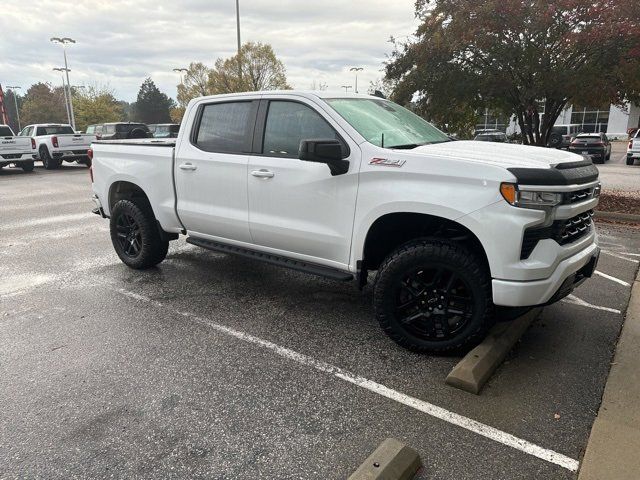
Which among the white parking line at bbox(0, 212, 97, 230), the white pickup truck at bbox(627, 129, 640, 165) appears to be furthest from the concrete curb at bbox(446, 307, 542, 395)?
the white pickup truck at bbox(627, 129, 640, 165)

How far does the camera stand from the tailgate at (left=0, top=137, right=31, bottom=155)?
18.3 m

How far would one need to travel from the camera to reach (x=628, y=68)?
817 cm

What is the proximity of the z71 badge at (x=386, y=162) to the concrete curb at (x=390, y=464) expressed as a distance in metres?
1.87

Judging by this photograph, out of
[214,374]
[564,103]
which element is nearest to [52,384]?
[214,374]

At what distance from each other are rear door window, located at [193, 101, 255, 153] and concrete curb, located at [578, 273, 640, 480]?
11.1ft

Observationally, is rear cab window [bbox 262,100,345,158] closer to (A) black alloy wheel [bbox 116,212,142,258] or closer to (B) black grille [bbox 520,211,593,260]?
(B) black grille [bbox 520,211,593,260]

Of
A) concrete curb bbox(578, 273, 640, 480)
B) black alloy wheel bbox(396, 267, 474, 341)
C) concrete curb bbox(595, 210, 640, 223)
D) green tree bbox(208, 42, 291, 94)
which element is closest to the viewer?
concrete curb bbox(578, 273, 640, 480)

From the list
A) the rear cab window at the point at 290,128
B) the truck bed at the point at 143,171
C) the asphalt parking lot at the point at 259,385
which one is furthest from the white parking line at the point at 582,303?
the truck bed at the point at 143,171

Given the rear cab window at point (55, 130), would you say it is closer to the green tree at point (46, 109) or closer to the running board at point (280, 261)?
the running board at point (280, 261)

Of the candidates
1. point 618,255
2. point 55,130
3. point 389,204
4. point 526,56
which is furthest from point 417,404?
point 55,130

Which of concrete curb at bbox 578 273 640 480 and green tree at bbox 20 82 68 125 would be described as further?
green tree at bbox 20 82 68 125

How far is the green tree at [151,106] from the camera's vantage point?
88.0m

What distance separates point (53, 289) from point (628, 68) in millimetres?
9130

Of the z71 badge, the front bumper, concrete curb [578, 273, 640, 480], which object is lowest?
concrete curb [578, 273, 640, 480]
